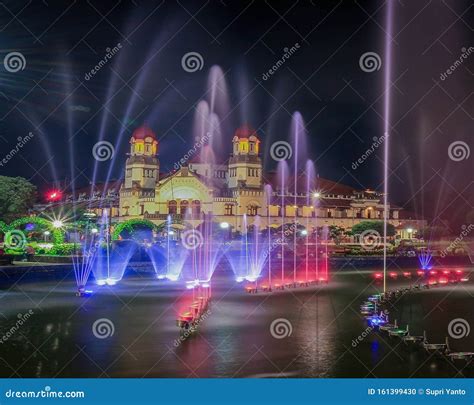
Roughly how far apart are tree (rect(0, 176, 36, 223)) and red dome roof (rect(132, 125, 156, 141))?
87.3 feet

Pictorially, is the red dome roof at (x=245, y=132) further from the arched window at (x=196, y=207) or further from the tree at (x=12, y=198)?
the tree at (x=12, y=198)

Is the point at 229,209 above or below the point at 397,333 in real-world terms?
above

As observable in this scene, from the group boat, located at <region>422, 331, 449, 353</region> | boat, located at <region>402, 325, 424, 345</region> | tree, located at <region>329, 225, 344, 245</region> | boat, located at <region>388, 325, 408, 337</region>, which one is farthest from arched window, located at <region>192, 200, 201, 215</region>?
boat, located at <region>422, 331, 449, 353</region>

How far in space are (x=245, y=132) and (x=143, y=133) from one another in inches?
471

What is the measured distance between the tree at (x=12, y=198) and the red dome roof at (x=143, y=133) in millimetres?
26603

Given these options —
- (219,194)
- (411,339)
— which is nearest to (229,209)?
(219,194)

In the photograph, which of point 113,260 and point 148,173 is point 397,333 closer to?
point 113,260

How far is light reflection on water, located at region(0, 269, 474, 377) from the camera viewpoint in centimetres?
1341

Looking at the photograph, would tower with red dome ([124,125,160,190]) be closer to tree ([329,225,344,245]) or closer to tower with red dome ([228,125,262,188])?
tower with red dome ([228,125,262,188])

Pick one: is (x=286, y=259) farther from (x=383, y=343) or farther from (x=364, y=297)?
(x=383, y=343)

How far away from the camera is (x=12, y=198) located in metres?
51.8

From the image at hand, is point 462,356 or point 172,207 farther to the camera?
point 172,207

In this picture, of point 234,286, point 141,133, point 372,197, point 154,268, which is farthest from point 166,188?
point 234,286

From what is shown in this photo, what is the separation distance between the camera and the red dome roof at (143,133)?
79.2 meters
